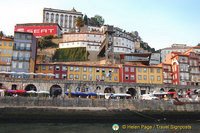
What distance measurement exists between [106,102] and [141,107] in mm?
6628

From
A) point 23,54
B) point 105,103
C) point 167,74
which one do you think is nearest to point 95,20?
point 167,74

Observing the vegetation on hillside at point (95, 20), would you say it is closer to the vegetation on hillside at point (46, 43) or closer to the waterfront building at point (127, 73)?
the vegetation on hillside at point (46, 43)

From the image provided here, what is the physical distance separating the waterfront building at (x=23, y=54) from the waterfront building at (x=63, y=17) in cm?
6283

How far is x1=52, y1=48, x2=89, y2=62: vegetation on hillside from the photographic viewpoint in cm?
7712

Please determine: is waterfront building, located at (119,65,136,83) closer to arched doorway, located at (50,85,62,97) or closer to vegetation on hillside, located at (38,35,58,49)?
arched doorway, located at (50,85,62,97)

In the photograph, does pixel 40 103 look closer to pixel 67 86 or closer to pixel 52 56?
pixel 67 86

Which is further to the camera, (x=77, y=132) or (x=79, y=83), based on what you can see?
(x=79, y=83)

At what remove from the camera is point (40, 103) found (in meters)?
34.1

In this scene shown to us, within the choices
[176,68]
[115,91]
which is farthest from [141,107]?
[176,68]

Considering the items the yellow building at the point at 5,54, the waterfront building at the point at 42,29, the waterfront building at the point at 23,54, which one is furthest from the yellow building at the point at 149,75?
the waterfront building at the point at 42,29

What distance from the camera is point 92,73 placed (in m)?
54.7

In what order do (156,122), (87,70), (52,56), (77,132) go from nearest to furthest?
(77,132), (156,122), (87,70), (52,56)

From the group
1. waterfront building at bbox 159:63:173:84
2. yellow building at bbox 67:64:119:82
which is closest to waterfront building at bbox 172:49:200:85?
waterfront building at bbox 159:63:173:84

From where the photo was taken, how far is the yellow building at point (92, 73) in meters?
53.7
